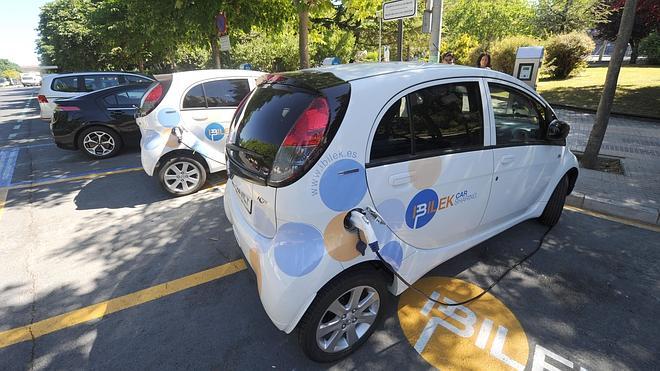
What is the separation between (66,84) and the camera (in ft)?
32.4

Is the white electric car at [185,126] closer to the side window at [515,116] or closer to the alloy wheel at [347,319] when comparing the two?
the alloy wheel at [347,319]

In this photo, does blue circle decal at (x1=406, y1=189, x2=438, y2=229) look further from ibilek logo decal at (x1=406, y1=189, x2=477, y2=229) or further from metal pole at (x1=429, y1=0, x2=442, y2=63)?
metal pole at (x1=429, y1=0, x2=442, y2=63)

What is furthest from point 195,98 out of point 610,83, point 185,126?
point 610,83

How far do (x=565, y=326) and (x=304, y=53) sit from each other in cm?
735

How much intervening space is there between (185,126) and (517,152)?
4153mm

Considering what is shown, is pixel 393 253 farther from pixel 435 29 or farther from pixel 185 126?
pixel 435 29

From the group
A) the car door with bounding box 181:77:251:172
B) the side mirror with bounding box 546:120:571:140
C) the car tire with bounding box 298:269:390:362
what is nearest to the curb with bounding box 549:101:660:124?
the side mirror with bounding box 546:120:571:140

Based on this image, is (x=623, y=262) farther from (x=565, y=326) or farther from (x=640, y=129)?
(x=640, y=129)

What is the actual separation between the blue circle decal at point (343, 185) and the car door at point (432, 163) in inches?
2.8

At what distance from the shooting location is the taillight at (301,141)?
6.36ft

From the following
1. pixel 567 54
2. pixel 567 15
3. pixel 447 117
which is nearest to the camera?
pixel 447 117

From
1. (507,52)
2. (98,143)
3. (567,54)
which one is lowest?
(98,143)

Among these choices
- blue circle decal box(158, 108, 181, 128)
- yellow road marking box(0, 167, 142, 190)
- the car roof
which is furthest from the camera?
yellow road marking box(0, 167, 142, 190)

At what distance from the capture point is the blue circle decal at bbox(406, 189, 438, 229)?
2.34m
